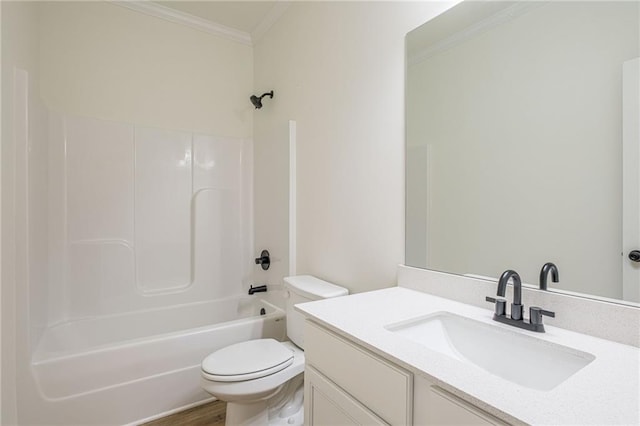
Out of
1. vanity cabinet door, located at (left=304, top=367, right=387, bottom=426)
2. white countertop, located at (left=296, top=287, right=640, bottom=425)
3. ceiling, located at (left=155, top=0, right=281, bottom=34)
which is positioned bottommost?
vanity cabinet door, located at (left=304, top=367, right=387, bottom=426)

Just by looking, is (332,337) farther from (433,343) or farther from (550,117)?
(550,117)

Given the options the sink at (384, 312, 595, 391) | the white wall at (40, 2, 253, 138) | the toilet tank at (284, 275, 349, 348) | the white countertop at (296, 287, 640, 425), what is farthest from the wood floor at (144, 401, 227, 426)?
the white wall at (40, 2, 253, 138)

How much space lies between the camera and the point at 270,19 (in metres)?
2.41

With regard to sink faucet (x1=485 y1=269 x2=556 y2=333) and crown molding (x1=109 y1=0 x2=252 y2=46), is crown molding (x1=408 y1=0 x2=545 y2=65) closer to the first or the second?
sink faucet (x1=485 y1=269 x2=556 y2=333)

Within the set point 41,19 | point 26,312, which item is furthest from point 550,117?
point 41,19

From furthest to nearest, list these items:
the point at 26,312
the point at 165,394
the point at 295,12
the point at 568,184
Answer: the point at 295,12
the point at 165,394
the point at 26,312
the point at 568,184

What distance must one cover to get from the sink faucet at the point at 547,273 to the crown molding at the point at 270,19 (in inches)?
89.3

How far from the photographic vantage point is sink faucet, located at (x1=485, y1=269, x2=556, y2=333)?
0.86 meters

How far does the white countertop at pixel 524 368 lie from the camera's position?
510 millimetres

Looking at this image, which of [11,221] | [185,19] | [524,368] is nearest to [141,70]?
[185,19]

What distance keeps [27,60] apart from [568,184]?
8.29ft

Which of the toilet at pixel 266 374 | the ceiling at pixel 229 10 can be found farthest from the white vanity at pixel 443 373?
the ceiling at pixel 229 10

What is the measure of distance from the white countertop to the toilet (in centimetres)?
59

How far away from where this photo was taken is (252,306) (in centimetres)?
263
